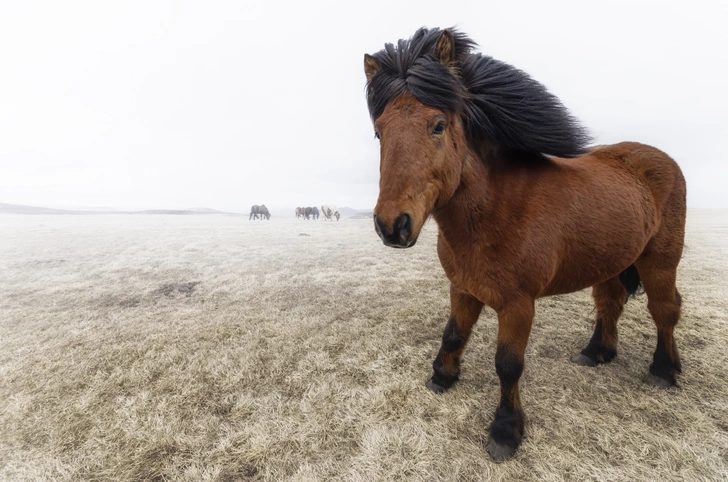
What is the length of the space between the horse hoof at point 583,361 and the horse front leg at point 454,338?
4.90 ft

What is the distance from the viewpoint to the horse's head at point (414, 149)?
63.6 inches

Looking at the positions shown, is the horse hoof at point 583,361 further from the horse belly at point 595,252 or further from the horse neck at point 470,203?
the horse neck at point 470,203

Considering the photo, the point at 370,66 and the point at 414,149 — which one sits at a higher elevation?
the point at 370,66

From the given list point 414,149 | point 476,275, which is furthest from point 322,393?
point 414,149

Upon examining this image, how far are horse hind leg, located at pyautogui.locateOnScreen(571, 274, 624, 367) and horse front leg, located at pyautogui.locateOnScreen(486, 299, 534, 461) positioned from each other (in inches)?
61.9

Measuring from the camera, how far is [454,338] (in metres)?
2.87

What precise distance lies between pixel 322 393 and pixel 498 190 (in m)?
2.54

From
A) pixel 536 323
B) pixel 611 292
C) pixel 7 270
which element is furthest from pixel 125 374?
pixel 7 270

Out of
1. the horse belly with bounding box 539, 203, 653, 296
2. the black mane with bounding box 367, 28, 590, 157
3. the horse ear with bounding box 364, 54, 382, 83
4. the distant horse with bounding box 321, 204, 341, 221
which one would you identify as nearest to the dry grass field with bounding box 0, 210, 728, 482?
the horse belly with bounding box 539, 203, 653, 296

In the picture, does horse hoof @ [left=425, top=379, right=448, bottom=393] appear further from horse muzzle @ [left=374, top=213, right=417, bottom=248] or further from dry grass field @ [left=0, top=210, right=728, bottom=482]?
horse muzzle @ [left=374, top=213, right=417, bottom=248]

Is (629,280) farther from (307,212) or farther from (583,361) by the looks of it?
(307,212)

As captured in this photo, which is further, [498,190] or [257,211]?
[257,211]

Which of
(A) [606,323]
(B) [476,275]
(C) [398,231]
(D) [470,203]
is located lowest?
(A) [606,323]

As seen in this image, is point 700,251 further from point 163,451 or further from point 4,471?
point 4,471
